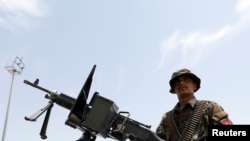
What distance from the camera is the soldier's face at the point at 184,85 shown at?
6.14 meters

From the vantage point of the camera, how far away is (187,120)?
19.6 ft

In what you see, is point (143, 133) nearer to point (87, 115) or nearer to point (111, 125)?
point (111, 125)

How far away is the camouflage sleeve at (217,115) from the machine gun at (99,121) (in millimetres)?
1087

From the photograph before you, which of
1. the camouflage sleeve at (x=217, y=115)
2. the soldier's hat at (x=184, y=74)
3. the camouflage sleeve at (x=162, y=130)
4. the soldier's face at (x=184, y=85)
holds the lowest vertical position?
the camouflage sleeve at (x=162, y=130)

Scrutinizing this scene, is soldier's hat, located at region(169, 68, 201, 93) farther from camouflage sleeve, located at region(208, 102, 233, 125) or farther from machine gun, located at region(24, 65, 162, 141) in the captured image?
machine gun, located at region(24, 65, 162, 141)

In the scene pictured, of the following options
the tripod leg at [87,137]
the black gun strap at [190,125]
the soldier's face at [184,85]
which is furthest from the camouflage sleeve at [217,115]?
the tripod leg at [87,137]

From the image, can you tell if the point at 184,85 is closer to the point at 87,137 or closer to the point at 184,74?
the point at 184,74

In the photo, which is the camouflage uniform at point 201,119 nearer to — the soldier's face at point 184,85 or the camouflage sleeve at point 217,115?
the camouflage sleeve at point 217,115

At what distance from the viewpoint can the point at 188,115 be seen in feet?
19.8

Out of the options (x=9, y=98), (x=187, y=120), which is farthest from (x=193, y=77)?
(x=9, y=98)

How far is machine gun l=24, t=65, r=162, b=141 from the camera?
6.32 meters

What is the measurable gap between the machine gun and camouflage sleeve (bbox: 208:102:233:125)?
1087 mm

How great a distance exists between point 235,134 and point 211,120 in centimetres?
71

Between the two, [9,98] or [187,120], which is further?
[9,98]
